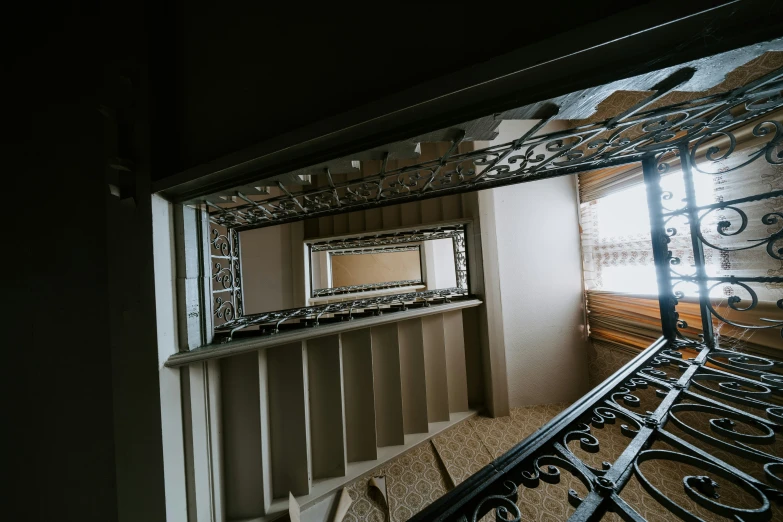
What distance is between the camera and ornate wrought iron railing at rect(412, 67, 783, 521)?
38 cm

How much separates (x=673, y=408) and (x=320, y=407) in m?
1.16

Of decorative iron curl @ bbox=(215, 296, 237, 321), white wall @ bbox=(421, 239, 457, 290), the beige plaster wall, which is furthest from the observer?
the beige plaster wall

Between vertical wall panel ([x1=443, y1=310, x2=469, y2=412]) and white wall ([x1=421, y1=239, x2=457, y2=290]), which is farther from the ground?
white wall ([x1=421, y1=239, x2=457, y2=290])

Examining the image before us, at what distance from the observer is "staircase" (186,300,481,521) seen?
0.90 m

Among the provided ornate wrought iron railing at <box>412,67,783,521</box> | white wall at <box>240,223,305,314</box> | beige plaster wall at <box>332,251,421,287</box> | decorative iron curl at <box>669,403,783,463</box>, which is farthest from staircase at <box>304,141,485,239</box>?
beige plaster wall at <box>332,251,421,287</box>

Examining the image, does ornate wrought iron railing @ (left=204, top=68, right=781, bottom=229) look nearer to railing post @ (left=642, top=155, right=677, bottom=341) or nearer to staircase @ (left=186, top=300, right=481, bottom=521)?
railing post @ (left=642, top=155, right=677, bottom=341)

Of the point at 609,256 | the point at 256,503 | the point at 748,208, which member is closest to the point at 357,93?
the point at 256,503

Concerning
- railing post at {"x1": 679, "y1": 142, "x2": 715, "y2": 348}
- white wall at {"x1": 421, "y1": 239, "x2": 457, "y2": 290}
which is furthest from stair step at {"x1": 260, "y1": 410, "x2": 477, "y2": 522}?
white wall at {"x1": 421, "y1": 239, "x2": 457, "y2": 290}

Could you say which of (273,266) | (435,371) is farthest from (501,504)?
(273,266)

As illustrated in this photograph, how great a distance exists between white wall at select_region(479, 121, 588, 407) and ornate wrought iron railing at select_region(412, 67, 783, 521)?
2.41 feet

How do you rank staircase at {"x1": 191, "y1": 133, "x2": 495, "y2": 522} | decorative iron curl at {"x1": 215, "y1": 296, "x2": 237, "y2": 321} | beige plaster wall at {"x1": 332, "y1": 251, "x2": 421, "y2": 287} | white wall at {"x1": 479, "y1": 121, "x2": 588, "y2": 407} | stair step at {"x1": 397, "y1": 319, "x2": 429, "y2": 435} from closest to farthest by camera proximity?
staircase at {"x1": 191, "y1": 133, "x2": 495, "y2": 522} → decorative iron curl at {"x1": 215, "y1": 296, "x2": 237, "y2": 321} → stair step at {"x1": 397, "y1": 319, "x2": 429, "y2": 435} → white wall at {"x1": 479, "y1": 121, "x2": 588, "y2": 407} → beige plaster wall at {"x1": 332, "y1": 251, "x2": 421, "y2": 287}

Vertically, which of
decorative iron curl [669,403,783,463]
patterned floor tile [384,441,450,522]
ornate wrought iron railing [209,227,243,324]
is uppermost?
ornate wrought iron railing [209,227,243,324]

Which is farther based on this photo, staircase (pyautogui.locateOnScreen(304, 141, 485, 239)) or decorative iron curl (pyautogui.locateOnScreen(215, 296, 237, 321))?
staircase (pyautogui.locateOnScreen(304, 141, 485, 239))

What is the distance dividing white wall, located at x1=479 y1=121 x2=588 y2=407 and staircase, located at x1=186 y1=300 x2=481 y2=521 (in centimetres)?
63
